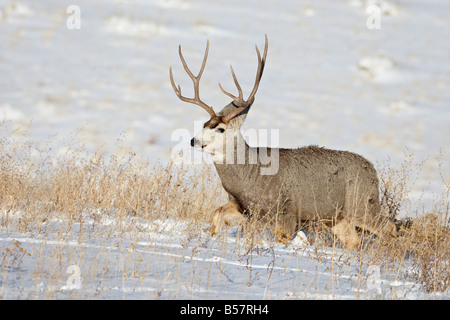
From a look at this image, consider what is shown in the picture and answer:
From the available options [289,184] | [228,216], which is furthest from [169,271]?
[289,184]

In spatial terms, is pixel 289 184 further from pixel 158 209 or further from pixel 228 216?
pixel 158 209

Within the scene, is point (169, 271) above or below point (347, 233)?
above

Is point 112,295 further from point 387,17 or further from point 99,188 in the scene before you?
point 387,17

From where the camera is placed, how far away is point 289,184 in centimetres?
827

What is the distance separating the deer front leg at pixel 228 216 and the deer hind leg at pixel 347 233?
132cm

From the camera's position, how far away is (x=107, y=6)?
84.7 feet

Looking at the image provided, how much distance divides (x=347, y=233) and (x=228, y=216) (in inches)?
64.2

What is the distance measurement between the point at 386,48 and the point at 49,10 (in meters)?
13.0

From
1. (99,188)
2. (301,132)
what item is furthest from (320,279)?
(301,132)

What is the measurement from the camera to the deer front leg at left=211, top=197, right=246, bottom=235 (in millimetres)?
7906

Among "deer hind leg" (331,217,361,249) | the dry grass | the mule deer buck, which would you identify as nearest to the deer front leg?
the mule deer buck

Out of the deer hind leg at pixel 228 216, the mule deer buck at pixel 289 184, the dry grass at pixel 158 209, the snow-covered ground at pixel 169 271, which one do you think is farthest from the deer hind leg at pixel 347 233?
the deer hind leg at pixel 228 216

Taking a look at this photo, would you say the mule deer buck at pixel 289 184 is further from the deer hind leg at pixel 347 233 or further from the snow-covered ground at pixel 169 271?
the snow-covered ground at pixel 169 271

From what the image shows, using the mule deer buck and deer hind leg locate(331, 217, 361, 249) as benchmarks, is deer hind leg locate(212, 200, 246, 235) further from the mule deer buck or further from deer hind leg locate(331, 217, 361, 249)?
deer hind leg locate(331, 217, 361, 249)
